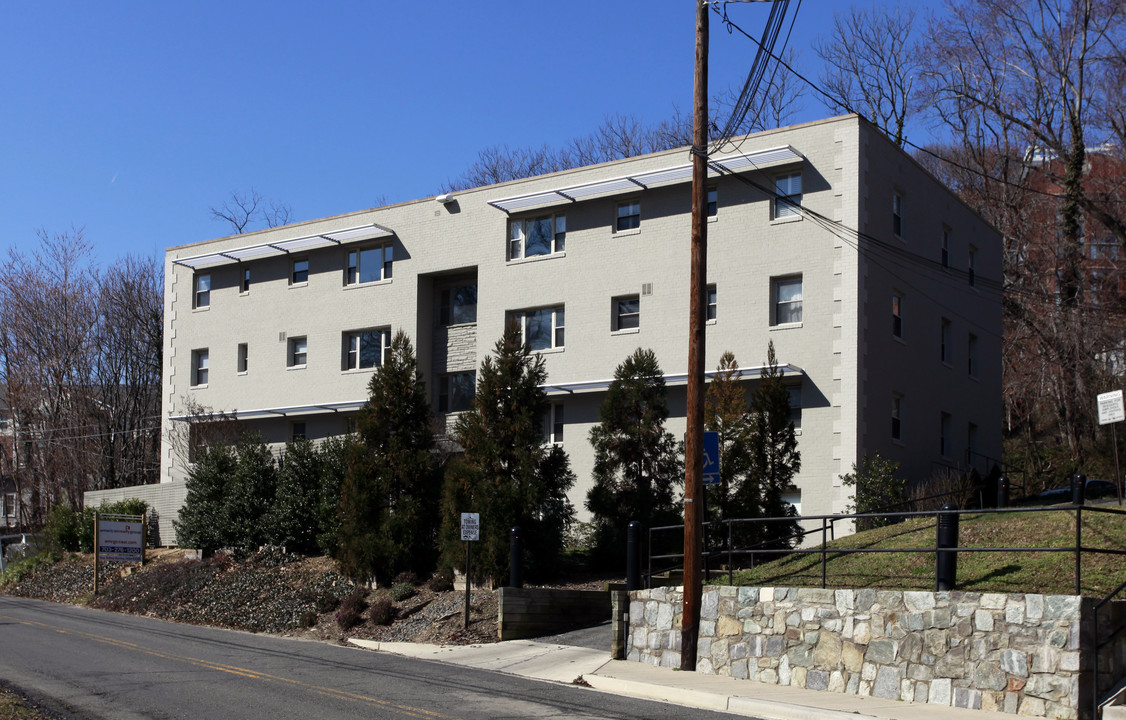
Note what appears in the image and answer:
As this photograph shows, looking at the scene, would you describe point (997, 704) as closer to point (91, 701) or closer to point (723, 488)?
point (91, 701)

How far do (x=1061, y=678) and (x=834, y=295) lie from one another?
16864 mm

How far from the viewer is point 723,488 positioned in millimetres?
23844

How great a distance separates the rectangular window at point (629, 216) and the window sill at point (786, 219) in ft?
13.2

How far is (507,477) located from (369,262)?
1525cm

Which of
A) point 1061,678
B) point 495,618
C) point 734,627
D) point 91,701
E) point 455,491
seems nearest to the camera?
point 1061,678

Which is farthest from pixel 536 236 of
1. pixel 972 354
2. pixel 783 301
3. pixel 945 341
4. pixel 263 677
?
pixel 263 677

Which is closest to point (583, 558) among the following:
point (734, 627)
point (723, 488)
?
point (723, 488)

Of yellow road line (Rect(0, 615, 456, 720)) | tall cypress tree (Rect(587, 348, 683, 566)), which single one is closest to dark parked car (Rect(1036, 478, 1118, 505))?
tall cypress tree (Rect(587, 348, 683, 566))

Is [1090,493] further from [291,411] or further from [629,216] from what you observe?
[291,411]

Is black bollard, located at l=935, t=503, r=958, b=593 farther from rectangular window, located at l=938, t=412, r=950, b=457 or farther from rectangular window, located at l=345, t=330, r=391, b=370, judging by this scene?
rectangular window, located at l=345, t=330, r=391, b=370

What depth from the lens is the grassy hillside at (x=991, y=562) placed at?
516 inches

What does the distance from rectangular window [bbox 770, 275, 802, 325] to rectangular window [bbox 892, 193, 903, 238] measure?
3404 millimetres

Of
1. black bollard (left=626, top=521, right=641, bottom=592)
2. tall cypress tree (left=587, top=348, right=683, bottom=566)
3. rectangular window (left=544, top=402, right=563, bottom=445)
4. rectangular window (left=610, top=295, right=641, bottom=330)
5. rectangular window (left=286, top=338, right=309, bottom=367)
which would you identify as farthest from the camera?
rectangular window (left=286, top=338, right=309, bottom=367)

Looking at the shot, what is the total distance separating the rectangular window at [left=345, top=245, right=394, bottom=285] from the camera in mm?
36219
